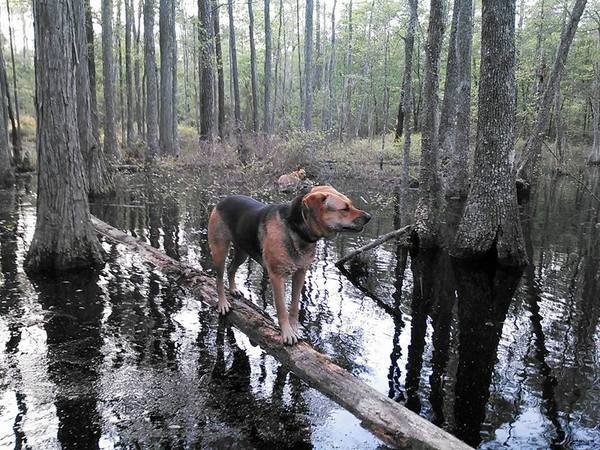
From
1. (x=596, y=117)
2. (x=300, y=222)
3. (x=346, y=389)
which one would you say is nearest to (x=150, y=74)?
(x=300, y=222)

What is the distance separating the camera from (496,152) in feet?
29.6

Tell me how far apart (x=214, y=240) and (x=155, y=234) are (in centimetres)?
581

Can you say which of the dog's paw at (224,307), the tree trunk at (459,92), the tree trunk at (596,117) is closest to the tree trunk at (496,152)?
the dog's paw at (224,307)

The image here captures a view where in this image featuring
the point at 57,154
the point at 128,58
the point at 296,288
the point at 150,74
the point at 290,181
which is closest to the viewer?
the point at 296,288

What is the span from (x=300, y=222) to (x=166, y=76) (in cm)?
2111

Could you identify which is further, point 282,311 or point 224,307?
point 224,307

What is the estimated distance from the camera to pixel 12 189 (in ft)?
55.9

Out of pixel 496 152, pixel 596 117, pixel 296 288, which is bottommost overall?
pixel 296 288

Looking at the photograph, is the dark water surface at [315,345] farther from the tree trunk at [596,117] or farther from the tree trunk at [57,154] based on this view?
the tree trunk at [596,117]

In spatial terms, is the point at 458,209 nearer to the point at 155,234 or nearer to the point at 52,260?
the point at 155,234

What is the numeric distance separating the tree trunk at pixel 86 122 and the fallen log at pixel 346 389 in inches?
366

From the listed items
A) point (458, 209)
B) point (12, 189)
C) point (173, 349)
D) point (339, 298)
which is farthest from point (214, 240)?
point (12, 189)

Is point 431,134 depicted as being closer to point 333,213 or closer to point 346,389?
point 333,213

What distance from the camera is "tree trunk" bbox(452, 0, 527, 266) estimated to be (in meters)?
8.72
